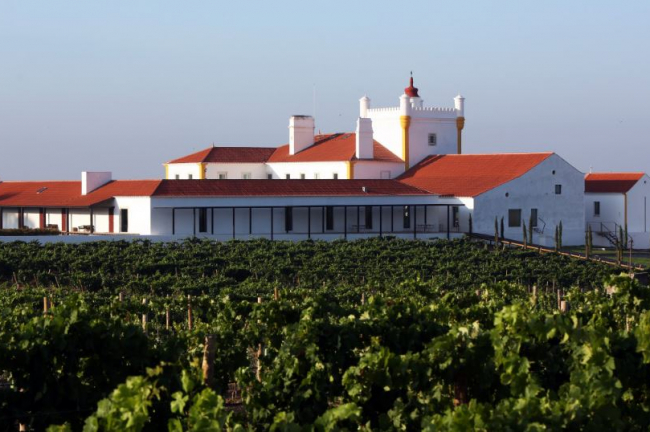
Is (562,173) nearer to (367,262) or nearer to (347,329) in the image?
(367,262)

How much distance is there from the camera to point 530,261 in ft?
157

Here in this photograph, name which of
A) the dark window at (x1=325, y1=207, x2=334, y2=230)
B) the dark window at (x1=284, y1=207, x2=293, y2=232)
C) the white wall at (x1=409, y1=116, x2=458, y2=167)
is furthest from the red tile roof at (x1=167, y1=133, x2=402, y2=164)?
the dark window at (x1=284, y1=207, x2=293, y2=232)

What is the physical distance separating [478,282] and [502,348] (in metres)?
28.2

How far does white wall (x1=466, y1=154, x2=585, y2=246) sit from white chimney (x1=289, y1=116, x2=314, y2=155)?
14738 millimetres

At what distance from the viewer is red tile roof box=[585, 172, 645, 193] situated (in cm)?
6222

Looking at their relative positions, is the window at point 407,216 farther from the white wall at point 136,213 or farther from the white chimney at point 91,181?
the white chimney at point 91,181

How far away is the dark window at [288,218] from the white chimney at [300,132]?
40.6 ft

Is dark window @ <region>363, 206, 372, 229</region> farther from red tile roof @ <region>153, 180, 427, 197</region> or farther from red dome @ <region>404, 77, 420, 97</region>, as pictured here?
red dome @ <region>404, 77, 420, 97</region>

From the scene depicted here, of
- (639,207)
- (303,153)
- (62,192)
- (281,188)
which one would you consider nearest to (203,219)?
(281,188)

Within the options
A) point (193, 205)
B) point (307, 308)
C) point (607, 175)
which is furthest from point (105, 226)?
point (307, 308)

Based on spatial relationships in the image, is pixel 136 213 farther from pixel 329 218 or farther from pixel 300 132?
pixel 300 132

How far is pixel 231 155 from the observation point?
2675 inches

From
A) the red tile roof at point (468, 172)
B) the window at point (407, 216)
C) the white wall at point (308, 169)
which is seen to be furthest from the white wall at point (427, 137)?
the window at point (407, 216)

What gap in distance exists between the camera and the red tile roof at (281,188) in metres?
53.9
